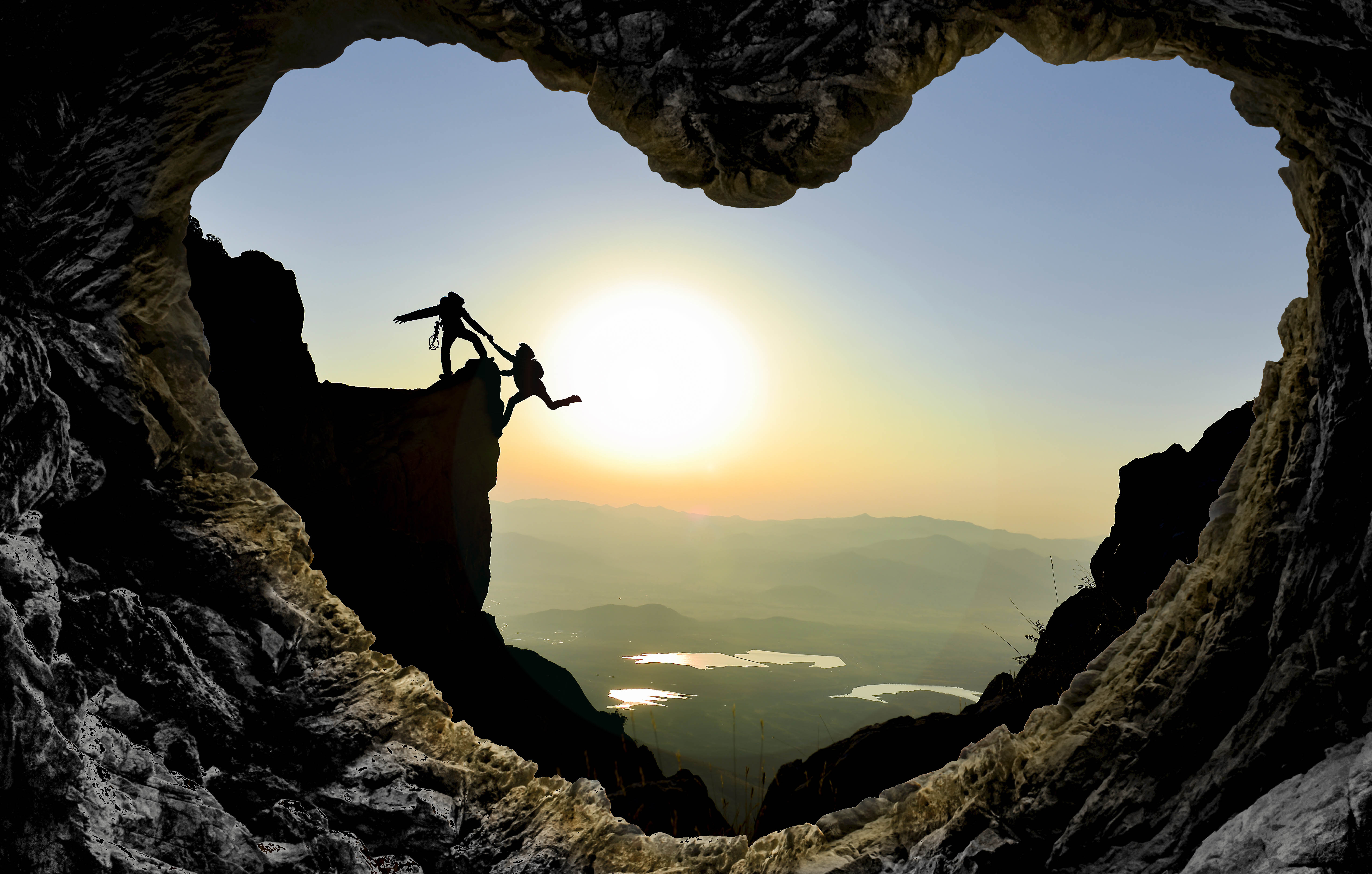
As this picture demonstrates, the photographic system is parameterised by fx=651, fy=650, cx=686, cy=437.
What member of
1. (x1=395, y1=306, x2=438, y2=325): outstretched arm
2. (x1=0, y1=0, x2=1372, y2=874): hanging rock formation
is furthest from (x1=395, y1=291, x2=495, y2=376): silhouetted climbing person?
(x1=0, y1=0, x2=1372, y2=874): hanging rock formation

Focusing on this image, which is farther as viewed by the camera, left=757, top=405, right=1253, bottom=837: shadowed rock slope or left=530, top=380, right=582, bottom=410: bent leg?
left=530, top=380, right=582, bottom=410: bent leg

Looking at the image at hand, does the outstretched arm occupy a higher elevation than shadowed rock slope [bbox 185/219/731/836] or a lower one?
higher

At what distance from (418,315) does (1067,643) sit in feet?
25.4

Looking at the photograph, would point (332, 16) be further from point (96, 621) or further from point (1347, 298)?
point (1347, 298)

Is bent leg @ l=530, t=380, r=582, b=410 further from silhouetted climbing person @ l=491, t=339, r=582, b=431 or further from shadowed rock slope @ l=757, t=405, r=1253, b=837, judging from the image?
shadowed rock slope @ l=757, t=405, r=1253, b=837

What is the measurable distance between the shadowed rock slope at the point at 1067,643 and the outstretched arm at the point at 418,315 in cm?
565

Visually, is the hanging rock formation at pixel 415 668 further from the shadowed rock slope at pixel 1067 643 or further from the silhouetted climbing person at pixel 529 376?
the silhouetted climbing person at pixel 529 376

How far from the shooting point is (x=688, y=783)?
5254mm

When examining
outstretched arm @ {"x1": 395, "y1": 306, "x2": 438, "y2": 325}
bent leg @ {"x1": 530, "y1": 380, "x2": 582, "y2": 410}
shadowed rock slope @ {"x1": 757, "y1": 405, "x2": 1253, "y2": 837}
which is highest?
outstretched arm @ {"x1": 395, "y1": 306, "x2": 438, "y2": 325}

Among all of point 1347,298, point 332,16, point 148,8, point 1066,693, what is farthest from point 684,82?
point 1066,693

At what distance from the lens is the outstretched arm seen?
22.1 feet

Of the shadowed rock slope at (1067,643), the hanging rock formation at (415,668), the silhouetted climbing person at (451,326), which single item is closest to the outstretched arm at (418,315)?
the silhouetted climbing person at (451,326)

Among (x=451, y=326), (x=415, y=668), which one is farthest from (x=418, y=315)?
(x=415, y=668)

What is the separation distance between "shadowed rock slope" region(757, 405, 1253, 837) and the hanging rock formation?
242 cm
